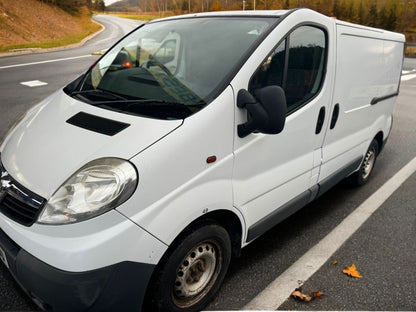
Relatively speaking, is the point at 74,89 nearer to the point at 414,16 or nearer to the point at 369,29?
the point at 369,29

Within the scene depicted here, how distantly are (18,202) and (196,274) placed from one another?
1119 mm

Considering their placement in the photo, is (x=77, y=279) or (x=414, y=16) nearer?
(x=77, y=279)

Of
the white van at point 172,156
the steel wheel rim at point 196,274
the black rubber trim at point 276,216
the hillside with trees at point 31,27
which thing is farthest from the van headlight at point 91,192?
the hillside with trees at point 31,27

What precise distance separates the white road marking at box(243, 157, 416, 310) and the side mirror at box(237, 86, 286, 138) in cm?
118

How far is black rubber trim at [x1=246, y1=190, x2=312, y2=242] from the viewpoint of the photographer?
2.59m

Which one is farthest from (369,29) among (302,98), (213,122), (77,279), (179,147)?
(77,279)

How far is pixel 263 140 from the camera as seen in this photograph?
2.41 m

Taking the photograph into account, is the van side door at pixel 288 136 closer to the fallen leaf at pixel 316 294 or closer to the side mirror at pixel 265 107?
the side mirror at pixel 265 107

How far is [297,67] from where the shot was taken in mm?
2689

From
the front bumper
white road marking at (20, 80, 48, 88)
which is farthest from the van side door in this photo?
white road marking at (20, 80, 48, 88)

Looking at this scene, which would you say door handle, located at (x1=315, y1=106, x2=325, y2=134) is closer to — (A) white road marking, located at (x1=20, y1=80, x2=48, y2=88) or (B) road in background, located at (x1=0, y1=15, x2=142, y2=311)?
(B) road in background, located at (x1=0, y1=15, x2=142, y2=311)

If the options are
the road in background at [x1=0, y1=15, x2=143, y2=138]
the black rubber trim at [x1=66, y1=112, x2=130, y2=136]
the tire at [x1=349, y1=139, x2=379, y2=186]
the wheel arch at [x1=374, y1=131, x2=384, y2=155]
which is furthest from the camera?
the road in background at [x1=0, y1=15, x2=143, y2=138]

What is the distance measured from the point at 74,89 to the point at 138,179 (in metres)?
1.38

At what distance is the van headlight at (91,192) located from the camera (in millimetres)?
1808
